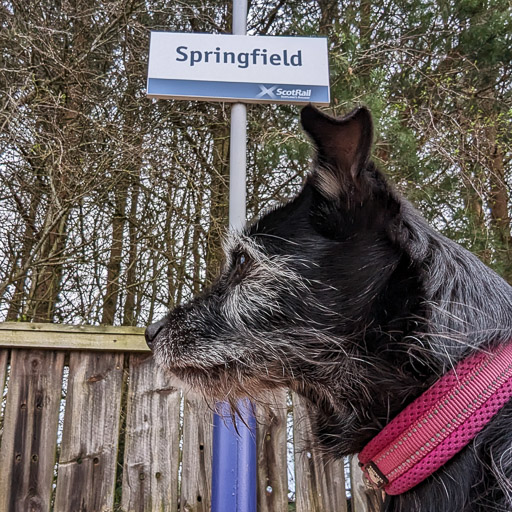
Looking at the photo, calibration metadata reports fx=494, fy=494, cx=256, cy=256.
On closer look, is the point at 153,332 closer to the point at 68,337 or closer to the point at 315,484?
the point at 68,337

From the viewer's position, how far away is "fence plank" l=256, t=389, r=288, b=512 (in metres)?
2.66

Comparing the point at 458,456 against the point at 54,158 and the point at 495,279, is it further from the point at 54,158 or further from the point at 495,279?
the point at 54,158

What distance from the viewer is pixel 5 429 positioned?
2.58 m

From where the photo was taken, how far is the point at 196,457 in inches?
107

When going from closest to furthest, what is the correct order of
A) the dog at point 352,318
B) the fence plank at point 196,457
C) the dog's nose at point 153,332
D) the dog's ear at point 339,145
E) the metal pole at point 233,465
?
the dog at point 352,318, the dog's ear at point 339,145, the dog's nose at point 153,332, the metal pole at point 233,465, the fence plank at point 196,457

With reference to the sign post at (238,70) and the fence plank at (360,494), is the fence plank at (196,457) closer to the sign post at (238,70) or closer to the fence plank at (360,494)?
the fence plank at (360,494)

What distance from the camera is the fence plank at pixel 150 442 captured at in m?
2.61

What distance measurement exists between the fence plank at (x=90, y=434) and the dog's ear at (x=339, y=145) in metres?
1.79

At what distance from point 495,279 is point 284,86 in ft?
5.72

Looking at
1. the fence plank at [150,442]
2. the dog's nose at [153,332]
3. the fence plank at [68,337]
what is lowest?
the fence plank at [150,442]

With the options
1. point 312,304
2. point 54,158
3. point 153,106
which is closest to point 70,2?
point 153,106

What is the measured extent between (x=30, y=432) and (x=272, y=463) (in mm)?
1301

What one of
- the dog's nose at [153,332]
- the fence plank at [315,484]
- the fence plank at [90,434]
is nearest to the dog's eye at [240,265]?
the dog's nose at [153,332]

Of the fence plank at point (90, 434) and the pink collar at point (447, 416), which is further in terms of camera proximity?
the fence plank at point (90, 434)
